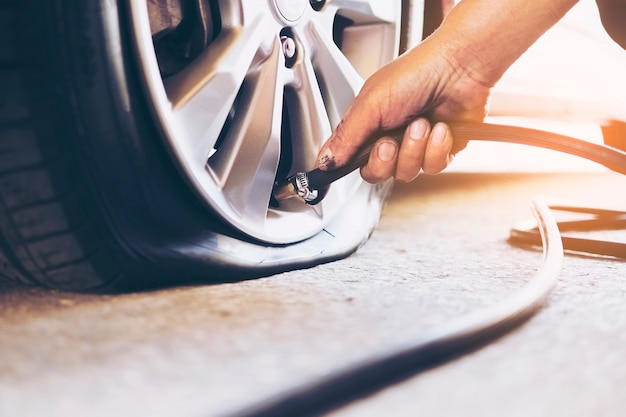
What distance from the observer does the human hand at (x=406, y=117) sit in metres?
0.79

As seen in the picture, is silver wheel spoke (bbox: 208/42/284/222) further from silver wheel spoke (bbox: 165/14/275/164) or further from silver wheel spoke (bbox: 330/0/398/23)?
silver wheel spoke (bbox: 330/0/398/23)

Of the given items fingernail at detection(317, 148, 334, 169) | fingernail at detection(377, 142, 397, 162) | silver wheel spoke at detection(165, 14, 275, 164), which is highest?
silver wheel spoke at detection(165, 14, 275, 164)

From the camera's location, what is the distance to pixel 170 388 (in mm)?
433

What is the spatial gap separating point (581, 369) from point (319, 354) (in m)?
0.20

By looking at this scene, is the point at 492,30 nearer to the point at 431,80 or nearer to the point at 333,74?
the point at 431,80

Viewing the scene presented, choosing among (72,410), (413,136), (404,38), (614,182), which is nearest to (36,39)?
(72,410)

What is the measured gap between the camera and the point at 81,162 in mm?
584

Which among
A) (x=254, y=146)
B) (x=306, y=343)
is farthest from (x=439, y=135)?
(x=306, y=343)

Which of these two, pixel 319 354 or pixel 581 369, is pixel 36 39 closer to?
pixel 319 354

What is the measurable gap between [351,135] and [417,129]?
83 millimetres

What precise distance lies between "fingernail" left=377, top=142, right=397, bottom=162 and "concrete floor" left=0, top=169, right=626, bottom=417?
147 mm

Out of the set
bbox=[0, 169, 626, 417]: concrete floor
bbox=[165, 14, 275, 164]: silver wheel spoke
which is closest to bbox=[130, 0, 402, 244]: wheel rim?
bbox=[165, 14, 275, 164]: silver wheel spoke

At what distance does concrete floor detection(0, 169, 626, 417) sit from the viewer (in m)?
0.42

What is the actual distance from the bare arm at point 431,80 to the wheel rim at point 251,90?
0.30 feet
